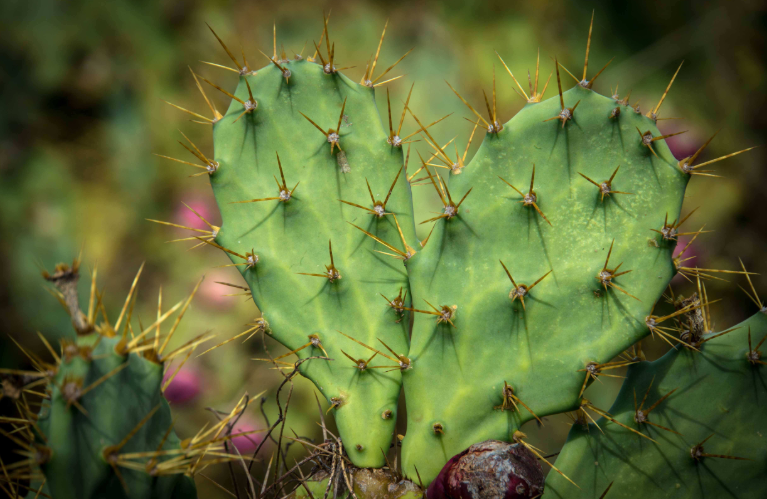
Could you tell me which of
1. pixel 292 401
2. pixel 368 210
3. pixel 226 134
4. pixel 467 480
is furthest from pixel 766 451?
pixel 292 401

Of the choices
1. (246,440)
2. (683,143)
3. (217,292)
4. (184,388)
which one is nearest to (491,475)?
(246,440)

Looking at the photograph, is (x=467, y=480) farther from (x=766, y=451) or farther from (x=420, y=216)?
(x=420, y=216)

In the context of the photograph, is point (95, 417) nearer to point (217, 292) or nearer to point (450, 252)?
point (450, 252)

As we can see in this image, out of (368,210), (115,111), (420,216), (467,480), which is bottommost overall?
(420,216)

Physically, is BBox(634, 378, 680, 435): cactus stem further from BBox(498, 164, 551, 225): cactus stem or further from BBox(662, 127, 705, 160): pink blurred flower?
BBox(662, 127, 705, 160): pink blurred flower

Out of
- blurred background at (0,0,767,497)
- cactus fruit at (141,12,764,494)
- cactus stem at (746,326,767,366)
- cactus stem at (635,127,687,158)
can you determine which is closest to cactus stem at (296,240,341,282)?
cactus fruit at (141,12,764,494)

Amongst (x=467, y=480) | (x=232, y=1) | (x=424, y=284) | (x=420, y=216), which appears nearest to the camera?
(x=467, y=480)
